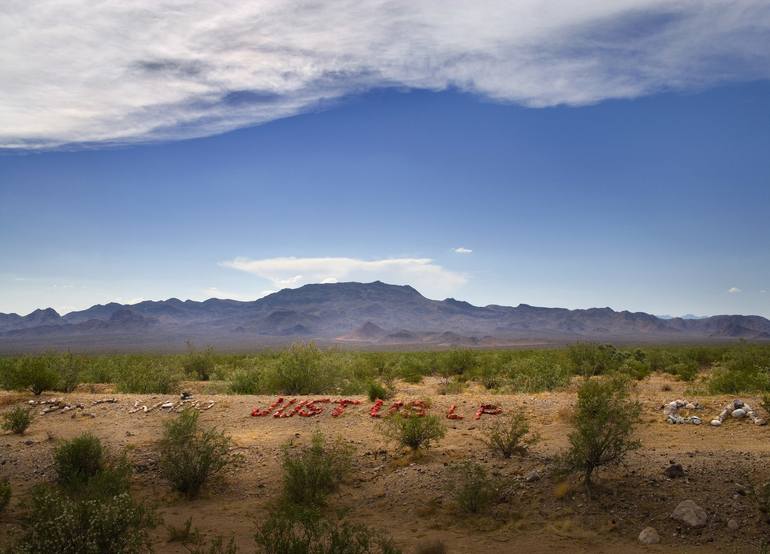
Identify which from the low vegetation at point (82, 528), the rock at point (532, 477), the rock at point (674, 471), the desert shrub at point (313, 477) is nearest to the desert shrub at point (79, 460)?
the desert shrub at point (313, 477)

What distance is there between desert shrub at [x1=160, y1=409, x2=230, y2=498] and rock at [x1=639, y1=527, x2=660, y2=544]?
9.49m

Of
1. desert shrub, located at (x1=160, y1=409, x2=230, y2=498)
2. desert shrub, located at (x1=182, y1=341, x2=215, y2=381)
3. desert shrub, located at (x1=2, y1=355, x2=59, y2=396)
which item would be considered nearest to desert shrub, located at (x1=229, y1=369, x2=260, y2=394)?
desert shrub, located at (x1=2, y1=355, x2=59, y2=396)

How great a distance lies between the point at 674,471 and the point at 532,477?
2.98m

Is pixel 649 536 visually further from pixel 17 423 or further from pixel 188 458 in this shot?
pixel 17 423

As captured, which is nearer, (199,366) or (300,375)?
(300,375)

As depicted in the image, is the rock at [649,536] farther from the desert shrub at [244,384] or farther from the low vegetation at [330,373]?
the desert shrub at [244,384]

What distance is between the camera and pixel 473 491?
12.0 m

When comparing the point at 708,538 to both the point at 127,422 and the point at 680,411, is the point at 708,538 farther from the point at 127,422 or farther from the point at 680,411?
the point at 127,422

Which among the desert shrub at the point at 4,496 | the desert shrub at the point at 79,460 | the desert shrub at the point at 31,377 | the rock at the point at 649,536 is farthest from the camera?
the desert shrub at the point at 31,377

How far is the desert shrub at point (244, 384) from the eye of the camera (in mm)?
27406

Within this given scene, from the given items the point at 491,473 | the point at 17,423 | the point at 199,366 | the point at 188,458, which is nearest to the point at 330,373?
the point at 17,423

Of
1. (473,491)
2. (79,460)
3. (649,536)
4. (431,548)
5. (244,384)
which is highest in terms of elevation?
(244,384)

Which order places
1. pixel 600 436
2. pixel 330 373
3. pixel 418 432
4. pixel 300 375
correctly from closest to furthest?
pixel 600 436 → pixel 418 432 → pixel 300 375 → pixel 330 373

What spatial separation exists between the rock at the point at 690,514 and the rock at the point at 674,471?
1.19 metres
